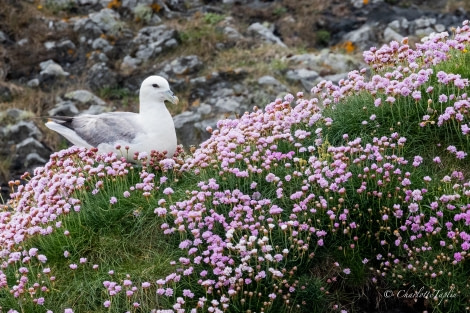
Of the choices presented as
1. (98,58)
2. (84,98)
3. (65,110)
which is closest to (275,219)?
(65,110)

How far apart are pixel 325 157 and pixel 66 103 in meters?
8.04

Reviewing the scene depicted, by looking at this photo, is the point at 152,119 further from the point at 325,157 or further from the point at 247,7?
the point at 247,7

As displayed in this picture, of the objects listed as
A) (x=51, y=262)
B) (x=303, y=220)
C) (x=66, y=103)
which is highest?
(x=303, y=220)

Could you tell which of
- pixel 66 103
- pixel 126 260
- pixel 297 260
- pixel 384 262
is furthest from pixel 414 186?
pixel 66 103

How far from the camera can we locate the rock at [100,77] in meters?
13.8

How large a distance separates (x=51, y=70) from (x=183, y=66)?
271 cm

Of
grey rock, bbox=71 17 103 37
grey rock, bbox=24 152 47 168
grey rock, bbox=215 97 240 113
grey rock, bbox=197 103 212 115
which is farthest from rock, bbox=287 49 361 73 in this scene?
grey rock, bbox=24 152 47 168

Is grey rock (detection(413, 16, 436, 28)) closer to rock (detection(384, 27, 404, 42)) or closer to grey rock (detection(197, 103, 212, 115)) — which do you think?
rock (detection(384, 27, 404, 42))

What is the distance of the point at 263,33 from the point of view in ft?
49.5

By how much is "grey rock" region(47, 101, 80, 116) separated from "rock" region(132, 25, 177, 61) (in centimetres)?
209

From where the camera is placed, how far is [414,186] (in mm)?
6062

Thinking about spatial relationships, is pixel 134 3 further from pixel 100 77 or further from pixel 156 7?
pixel 100 77

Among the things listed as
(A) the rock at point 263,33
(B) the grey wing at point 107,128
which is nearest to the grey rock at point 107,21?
(A) the rock at point 263,33

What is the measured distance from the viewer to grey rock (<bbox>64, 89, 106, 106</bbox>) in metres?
13.3
